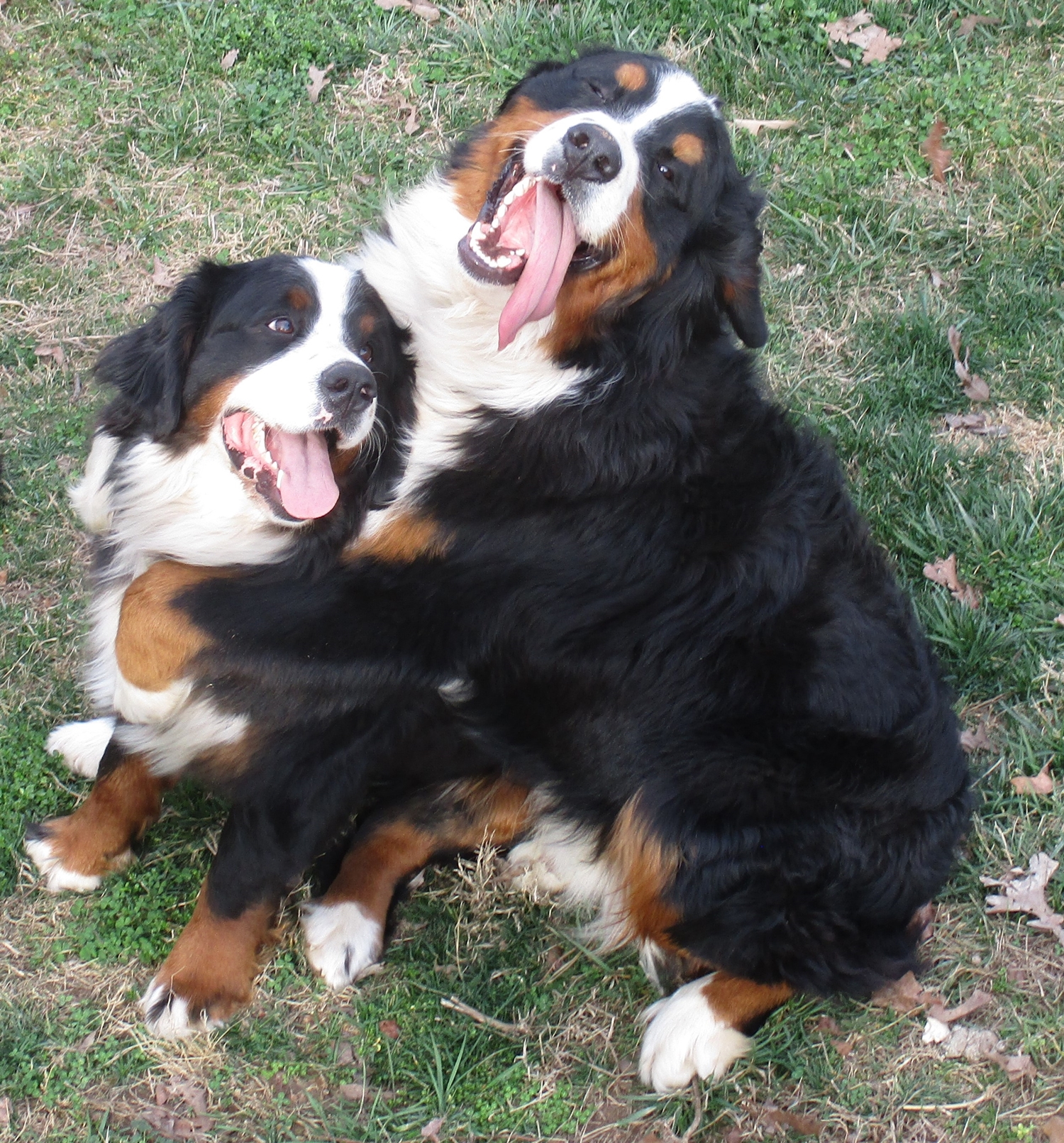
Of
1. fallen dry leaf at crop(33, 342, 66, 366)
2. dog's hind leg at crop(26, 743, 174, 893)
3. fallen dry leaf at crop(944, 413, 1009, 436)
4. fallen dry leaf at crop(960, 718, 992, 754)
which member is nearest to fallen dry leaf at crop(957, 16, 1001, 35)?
fallen dry leaf at crop(944, 413, 1009, 436)

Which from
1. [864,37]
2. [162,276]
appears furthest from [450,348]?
[864,37]

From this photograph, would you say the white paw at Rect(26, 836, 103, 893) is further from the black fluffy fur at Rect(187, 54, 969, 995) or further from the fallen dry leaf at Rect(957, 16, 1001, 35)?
the fallen dry leaf at Rect(957, 16, 1001, 35)

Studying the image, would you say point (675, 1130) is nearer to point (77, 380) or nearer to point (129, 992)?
point (129, 992)

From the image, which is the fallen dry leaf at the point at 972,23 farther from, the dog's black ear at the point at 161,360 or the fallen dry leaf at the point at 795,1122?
the fallen dry leaf at the point at 795,1122

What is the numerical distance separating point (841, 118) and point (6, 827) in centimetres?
421

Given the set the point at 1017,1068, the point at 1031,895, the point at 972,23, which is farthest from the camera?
the point at 972,23

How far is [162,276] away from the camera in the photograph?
4.52m

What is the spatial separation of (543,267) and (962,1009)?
7.75ft

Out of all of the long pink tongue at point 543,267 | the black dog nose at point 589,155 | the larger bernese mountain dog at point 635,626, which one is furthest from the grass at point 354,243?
the black dog nose at point 589,155

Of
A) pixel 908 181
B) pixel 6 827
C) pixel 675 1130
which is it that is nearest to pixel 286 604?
pixel 6 827

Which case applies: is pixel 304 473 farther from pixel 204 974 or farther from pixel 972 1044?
pixel 972 1044

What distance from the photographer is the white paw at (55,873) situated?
3.12 meters

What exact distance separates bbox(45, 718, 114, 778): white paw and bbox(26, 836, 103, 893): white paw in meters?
0.28

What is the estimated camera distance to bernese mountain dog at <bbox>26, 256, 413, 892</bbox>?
2.87m
